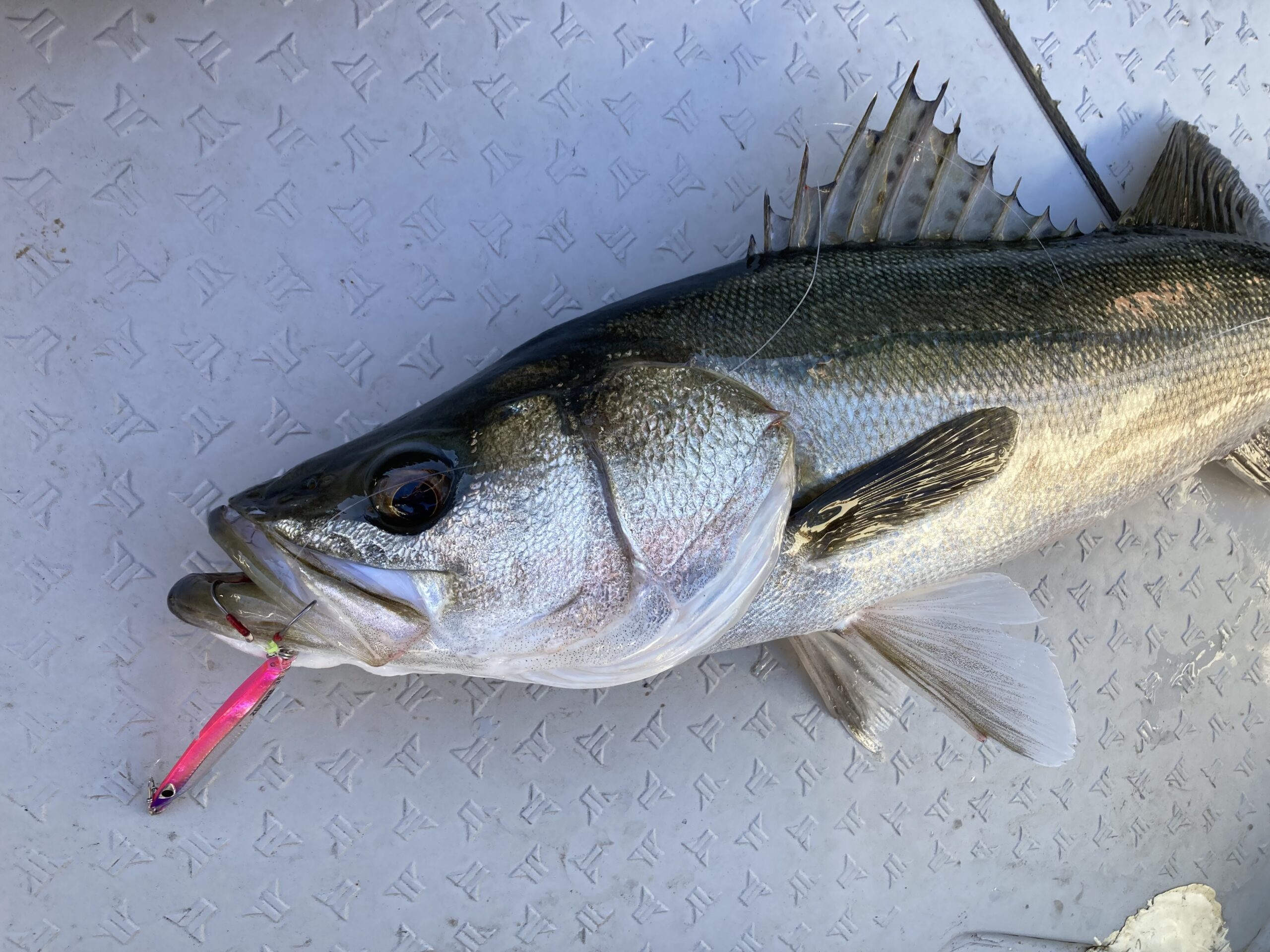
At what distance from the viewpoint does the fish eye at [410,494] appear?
108 centimetres

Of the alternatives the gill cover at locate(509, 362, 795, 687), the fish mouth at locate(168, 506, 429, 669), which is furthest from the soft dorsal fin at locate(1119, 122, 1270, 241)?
the fish mouth at locate(168, 506, 429, 669)

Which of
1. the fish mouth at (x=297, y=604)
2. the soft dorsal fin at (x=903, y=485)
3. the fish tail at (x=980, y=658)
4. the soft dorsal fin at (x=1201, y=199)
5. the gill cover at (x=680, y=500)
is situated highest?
the fish mouth at (x=297, y=604)

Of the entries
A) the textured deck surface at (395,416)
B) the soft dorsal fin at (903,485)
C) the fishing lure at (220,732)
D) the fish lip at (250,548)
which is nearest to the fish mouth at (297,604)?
the fish lip at (250,548)

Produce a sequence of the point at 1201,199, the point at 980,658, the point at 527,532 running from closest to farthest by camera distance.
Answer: the point at 527,532
the point at 980,658
the point at 1201,199

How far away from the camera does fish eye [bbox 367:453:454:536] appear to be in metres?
1.08

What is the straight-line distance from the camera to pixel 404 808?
5.55 ft

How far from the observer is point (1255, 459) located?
189 centimetres

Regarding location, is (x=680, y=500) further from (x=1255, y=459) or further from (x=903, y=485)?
(x=1255, y=459)

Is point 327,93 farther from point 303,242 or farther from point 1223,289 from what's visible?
point 1223,289

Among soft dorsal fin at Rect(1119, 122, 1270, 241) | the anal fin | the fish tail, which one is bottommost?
the anal fin

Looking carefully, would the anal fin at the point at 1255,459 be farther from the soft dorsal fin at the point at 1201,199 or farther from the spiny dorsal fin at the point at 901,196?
the spiny dorsal fin at the point at 901,196

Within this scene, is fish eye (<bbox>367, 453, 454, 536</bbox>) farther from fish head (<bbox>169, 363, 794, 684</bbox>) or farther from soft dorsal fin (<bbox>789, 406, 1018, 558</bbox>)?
soft dorsal fin (<bbox>789, 406, 1018, 558</bbox>)

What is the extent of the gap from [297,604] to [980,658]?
1248mm

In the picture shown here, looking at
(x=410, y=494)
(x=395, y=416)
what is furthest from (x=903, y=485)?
(x=395, y=416)
